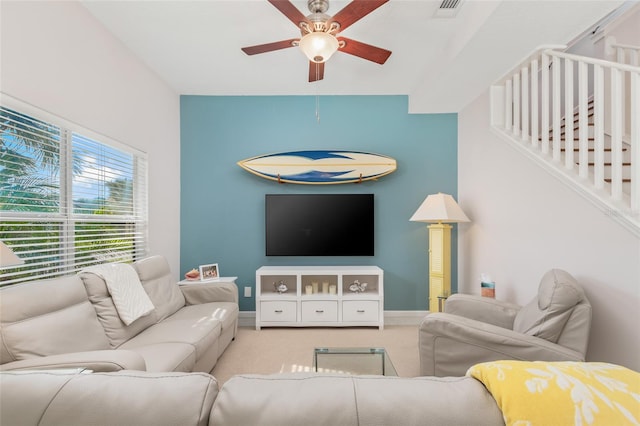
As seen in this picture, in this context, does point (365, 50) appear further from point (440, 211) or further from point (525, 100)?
point (440, 211)

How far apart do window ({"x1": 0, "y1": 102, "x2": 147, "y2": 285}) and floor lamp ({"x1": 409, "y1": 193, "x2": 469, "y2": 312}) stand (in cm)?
298

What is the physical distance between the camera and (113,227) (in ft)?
9.24

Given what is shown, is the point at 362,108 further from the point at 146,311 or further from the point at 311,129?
the point at 146,311

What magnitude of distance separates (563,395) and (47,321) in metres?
2.21

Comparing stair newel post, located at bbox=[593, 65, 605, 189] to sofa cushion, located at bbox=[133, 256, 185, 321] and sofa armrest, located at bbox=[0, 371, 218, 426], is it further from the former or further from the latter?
sofa cushion, located at bbox=[133, 256, 185, 321]

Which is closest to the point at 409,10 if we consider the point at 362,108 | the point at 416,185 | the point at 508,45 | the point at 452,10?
the point at 452,10

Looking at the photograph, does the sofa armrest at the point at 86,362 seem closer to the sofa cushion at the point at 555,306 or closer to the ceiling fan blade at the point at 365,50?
the sofa cushion at the point at 555,306

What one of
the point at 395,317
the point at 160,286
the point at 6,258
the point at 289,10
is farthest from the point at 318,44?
the point at 395,317

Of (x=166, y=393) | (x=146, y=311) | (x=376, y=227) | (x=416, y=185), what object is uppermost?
(x=416, y=185)

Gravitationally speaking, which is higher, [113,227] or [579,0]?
[579,0]

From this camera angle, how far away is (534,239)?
259 cm

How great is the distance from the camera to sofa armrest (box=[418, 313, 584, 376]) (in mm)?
1690

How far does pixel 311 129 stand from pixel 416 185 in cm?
152

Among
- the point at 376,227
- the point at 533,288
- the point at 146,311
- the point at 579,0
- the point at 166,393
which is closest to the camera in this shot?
the point at 166,393
